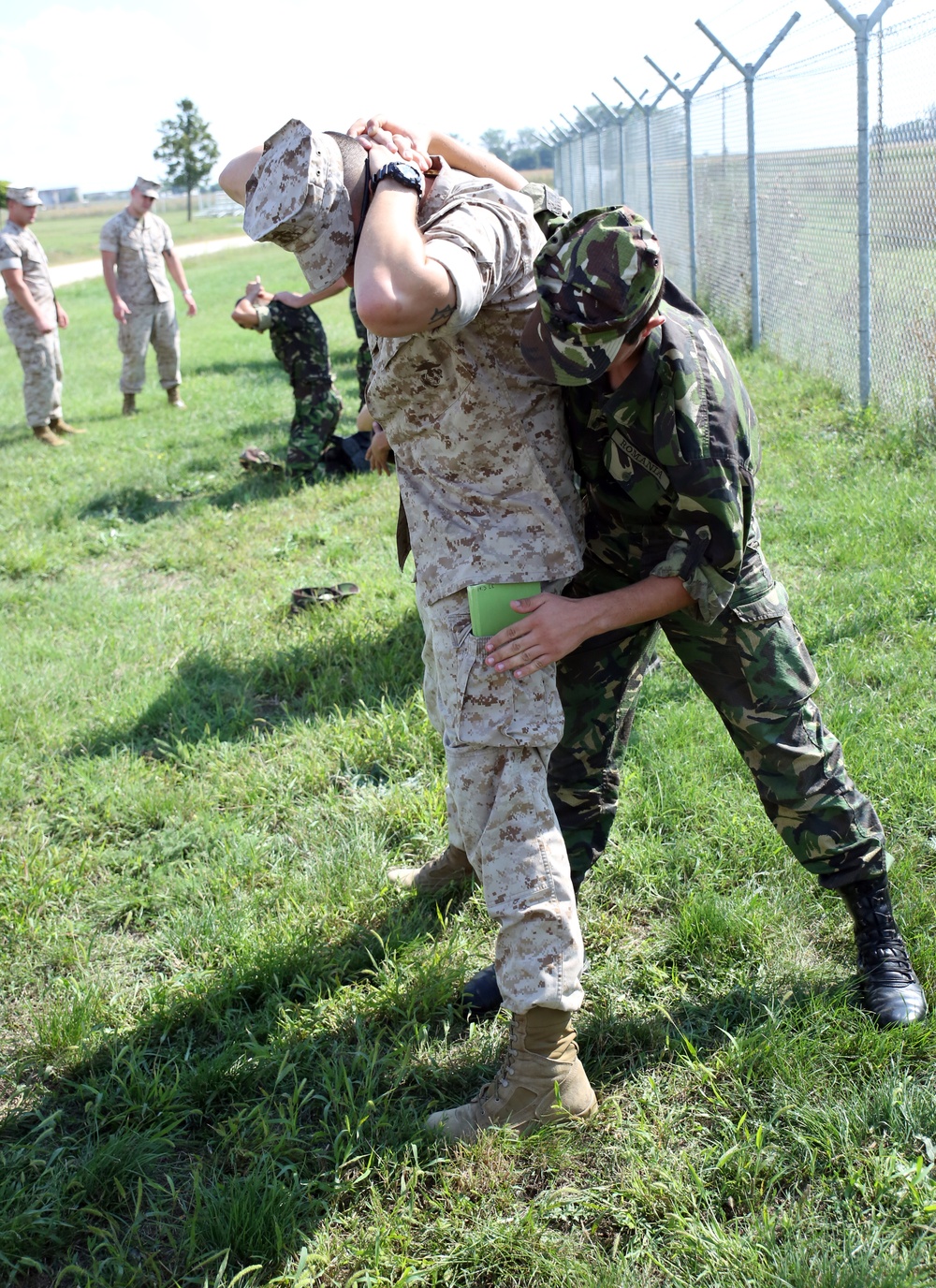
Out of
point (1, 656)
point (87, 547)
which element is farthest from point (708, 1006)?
point (87, 547)

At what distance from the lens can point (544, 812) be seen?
2258 mm

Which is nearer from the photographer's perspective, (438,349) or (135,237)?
(438,349)

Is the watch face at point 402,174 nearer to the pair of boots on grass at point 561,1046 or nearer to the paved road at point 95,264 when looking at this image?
the pair of boots on grass at point 561,1046

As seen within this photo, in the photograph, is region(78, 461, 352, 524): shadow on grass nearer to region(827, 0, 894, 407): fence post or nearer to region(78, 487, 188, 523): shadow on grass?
region(78, 487, 188, 523): shadow on grass

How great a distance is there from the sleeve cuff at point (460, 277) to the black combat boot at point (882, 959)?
1.61 metres

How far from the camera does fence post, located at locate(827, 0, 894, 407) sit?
20.5 ft

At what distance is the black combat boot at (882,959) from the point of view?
2379mm

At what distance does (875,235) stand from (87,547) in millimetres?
5554

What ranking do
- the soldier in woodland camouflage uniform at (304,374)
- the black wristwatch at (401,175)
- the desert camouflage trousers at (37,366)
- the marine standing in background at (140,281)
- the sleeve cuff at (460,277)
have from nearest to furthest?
the sleeve cuff at (460,277)
the black wristwatch at (401,175)
the soldier in woodland camouflage uniform at (304,374)
the desert camouflage trousers at (37,366)
the marine standing in background at (140,281)

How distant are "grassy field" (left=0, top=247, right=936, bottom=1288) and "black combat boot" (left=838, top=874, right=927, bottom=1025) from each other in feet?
0.20

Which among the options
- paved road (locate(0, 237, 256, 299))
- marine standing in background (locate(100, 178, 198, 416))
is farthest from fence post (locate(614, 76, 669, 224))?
paved road (locate(0, 237, 256, 299))

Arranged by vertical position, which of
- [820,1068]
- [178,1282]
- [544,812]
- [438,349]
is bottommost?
[178,1282]

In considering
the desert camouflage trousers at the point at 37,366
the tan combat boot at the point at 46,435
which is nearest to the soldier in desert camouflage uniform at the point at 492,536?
the tan combat boot at the point at 46,435

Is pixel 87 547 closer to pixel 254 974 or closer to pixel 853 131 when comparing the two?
pixel 254 974
